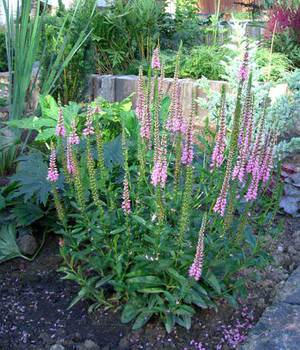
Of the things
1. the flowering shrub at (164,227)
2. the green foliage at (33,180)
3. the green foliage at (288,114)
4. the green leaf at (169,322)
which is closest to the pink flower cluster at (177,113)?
the flowering shrub at (164,227)

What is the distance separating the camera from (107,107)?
3.69 m

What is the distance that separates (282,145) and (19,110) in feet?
6.25

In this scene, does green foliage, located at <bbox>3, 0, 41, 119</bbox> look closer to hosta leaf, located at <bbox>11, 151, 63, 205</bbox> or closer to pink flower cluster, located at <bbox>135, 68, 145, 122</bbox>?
hosta leaf, located at <bbox>11, 151, 63, 205</bbox>

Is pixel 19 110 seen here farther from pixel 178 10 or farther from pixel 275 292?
pixel 178 10

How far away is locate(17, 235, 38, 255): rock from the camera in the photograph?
287cm

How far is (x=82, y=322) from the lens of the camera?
7.70 ft

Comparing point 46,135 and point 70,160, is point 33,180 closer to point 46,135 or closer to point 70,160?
point 46,135

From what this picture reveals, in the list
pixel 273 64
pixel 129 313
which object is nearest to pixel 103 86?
pixel 273 64

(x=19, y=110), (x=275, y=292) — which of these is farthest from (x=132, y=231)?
(x=19, y=110)

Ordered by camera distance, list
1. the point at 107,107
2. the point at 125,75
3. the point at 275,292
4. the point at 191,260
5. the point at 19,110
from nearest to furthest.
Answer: the point at 191,260, the point at 275,292, the point at 19,110, the point at 107,107, the point at 125,75

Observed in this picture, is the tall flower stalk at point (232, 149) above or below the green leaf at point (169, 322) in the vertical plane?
above

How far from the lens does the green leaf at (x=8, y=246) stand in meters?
2.80

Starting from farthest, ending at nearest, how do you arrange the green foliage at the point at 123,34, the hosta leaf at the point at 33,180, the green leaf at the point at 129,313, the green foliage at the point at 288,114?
the green foliage at the point at 123,34 → the green foliage at the point at 288,114 → the hosta leaf at the point at 33,180 → the green leaf at the point at 129,313

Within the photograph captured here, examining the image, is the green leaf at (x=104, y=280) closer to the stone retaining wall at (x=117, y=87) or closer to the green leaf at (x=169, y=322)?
the green leaf at (x=169, y=322)
